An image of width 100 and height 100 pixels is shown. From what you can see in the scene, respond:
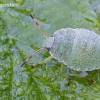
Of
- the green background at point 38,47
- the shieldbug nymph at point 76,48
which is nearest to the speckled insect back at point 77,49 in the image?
the shieldbug nymph at point 76,48

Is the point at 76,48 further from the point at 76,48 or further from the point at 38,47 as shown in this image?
the point at 38,47

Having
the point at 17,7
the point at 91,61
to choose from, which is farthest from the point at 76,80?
the point at 17,7

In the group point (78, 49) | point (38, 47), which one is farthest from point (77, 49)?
point (38, 47)

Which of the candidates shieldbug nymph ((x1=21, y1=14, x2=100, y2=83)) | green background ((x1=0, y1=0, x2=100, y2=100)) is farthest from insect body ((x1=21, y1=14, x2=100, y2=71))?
green background ((x1=0, y1=0, x2=100, y2=100))

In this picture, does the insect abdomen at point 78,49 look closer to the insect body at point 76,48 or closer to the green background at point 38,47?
the insect body at point 76,48

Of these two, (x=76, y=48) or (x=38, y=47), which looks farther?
(x=38, y=47)

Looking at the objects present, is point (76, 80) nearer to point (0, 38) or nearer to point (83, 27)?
point (83, 27)

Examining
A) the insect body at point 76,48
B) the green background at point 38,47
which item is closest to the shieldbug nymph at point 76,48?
the insect body at point 76,48
